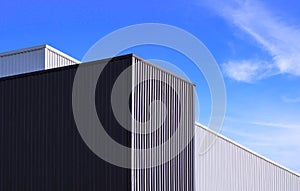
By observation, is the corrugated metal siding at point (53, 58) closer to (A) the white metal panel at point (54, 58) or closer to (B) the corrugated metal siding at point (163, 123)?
(A) the white metal panel at point (54, 58)

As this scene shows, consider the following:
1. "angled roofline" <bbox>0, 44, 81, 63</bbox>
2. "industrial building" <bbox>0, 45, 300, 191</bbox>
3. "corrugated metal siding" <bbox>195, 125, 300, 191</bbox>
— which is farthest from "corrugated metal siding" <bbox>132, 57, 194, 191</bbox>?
"corrugated metal siding" <bbox>195, 125, 300, 191</bbox>

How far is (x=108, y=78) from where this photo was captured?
62.7 feet

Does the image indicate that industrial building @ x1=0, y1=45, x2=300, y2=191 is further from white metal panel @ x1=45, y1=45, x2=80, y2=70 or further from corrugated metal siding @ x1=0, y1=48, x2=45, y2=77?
corrugated metal siding @ x1=0, y1=48, x2=45, y2=77

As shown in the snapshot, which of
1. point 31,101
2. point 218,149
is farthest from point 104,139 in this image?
point 218,149

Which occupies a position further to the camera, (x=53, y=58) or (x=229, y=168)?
(x=229, y=168)

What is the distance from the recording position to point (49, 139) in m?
20.1

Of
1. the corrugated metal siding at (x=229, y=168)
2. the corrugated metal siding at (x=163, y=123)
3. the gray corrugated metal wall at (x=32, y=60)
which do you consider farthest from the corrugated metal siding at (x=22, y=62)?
the corrugated metal siding at (x=229, y=168)

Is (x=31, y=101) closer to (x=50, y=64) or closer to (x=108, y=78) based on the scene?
(x=108, y=78)

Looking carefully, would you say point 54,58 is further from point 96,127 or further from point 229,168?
point 229,168

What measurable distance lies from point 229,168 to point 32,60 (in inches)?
499

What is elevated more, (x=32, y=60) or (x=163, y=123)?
(x=32, y=60)

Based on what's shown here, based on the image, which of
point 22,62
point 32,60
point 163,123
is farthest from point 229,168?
point 163,123

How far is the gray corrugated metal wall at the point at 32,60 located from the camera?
26828 mm

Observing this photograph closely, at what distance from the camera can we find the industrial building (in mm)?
18656
